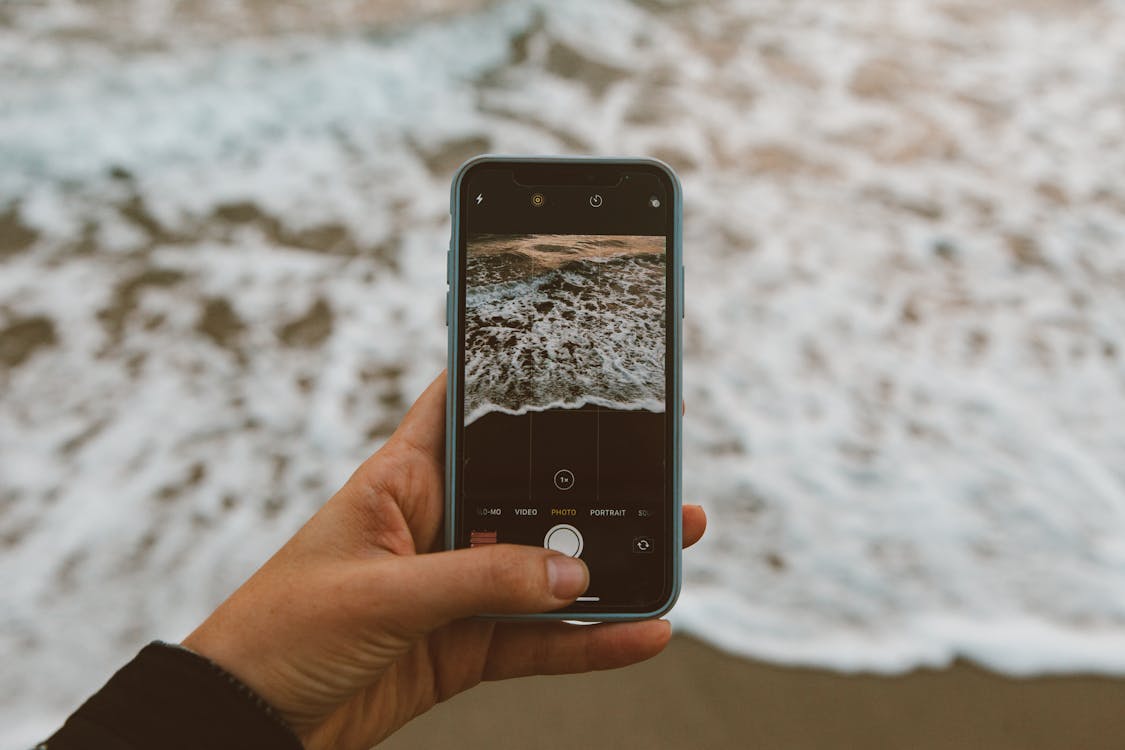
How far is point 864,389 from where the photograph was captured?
1824 mm

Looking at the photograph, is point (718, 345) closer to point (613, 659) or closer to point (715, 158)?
point (715, 158)

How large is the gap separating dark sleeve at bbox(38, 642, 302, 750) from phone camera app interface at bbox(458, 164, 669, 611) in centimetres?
30

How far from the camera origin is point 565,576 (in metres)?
0.92

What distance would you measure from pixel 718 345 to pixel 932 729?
93 cm

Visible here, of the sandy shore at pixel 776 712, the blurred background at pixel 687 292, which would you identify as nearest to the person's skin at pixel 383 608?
the sandy shore at pixel 776 712

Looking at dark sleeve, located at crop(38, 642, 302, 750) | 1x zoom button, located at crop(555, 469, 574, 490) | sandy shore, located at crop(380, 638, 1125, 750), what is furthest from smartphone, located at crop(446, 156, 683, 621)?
sandy shore, located at crop(380, 638, 1125, 750)

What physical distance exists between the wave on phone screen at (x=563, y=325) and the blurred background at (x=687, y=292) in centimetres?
60

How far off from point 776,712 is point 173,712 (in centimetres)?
90

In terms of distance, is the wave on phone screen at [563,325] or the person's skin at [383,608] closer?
the person's skin at [383,608]

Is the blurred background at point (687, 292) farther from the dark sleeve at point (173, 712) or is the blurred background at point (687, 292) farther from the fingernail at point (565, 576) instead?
the dark sleeve at point (173, 712)

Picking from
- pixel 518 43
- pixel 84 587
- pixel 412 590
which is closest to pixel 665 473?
pixel 412 590

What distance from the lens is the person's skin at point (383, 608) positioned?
87 cm

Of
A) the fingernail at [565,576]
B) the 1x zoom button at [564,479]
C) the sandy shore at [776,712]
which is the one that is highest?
the 1x zoom button at [564,479]

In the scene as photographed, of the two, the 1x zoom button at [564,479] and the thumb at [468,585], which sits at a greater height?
the 1x zoom button at [564,479]
